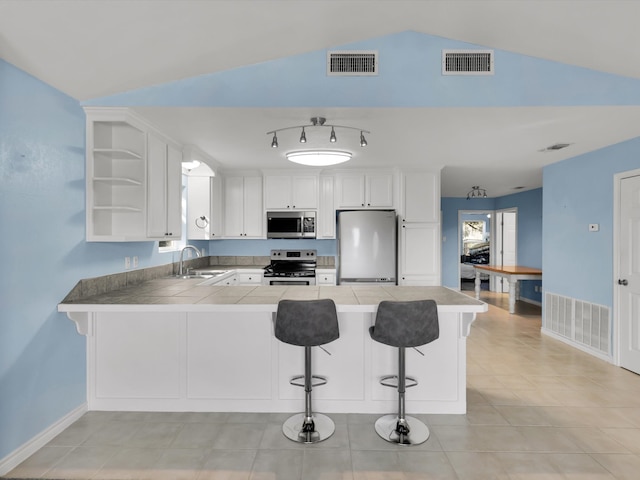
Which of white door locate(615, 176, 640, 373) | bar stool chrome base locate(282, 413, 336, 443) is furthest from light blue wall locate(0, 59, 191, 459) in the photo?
white door locate(615, 176, 640, 373)

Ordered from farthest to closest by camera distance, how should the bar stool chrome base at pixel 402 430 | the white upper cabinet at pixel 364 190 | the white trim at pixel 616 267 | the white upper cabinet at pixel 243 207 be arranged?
the white upper cabinet at pixel 243 207 → the white upper cabinet at pixel 364 190 → the white trim at pixel 616 267 → the bar stool chrome base at pixel 402 430

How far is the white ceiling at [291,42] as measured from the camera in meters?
1.93

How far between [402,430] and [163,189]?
9.26 ft

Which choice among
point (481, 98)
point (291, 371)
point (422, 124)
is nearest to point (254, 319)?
point (291, 371)

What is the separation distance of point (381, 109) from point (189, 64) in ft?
4.56

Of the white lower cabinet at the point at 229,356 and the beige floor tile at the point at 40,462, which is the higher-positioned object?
the white lower cabinet at the point at 229,356

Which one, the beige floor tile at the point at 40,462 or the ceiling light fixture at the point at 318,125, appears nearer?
the beige floor tile at the point at 40,462

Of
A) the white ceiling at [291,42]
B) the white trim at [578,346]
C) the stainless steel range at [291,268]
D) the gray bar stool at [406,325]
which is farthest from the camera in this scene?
the stainless steel range at [291,268]

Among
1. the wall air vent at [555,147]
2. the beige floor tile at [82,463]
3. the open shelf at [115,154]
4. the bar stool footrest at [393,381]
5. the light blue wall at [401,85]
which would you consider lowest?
the beige floor tile at [82,463]

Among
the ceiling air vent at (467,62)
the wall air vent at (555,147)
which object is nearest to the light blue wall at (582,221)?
the wall air vent at (555,147)

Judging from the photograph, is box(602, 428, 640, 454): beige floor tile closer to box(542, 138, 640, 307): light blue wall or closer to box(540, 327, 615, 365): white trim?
box(540, 327, 615, 365): white trim

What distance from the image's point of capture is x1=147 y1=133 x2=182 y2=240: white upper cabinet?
312 cm

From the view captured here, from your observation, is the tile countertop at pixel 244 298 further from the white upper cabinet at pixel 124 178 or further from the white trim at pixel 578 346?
the white trim at pixel 578 346

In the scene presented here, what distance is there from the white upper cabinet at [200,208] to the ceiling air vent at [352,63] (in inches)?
108
